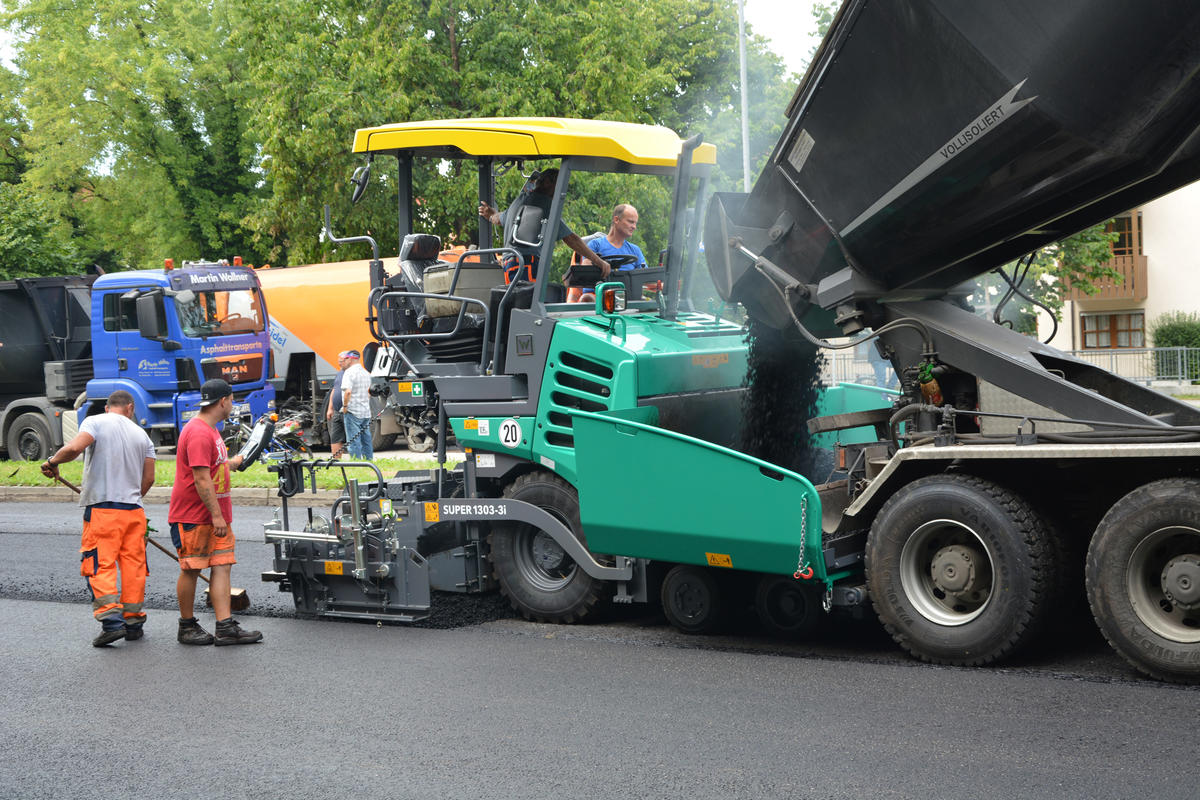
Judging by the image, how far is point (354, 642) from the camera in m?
7.05

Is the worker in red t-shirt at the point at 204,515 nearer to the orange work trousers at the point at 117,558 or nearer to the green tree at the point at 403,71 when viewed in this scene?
the orange work trousers at the point at 117,558

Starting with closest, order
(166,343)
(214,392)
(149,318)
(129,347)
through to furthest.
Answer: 1. (214,392)
2. (149,318)
3. (166,343)
4. (129,347)

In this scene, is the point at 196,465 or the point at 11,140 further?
the point at 11,140

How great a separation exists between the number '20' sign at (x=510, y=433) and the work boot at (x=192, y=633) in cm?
205

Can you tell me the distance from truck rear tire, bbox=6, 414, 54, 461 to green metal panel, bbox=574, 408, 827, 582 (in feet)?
51.7

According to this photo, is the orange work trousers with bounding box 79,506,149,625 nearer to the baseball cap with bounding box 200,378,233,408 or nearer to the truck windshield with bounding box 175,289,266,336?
the baseball cap with bounding box 200,378,233,408

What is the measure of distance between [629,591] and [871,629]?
1324 mm

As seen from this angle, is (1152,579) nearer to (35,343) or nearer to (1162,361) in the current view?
(35,343)

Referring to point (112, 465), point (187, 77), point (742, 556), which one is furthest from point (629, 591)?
point (187, 77)

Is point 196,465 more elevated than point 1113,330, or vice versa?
point 1113,330

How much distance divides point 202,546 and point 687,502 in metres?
3.04

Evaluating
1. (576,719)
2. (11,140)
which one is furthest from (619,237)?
(11,140)

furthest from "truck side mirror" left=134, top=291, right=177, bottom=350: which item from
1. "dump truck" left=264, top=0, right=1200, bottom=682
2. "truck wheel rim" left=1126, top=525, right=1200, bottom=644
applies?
"truck wheel rim" left=1126, top=525, right=1200, bottom=644

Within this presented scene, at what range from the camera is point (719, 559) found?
625cm
